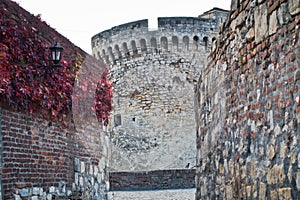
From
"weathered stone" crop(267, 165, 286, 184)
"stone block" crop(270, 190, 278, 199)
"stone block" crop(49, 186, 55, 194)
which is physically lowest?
"stone block" crop(49, 186, 55, 194)

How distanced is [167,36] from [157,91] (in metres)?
2.65

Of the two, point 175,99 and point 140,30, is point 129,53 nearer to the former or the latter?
point 140,30

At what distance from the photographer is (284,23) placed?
4.03 m

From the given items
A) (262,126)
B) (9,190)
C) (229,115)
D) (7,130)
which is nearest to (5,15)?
(7,130)

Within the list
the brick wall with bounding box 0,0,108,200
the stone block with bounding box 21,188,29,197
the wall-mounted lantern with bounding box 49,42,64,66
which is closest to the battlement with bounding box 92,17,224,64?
the brick wall with bounding box 0,0,108,200

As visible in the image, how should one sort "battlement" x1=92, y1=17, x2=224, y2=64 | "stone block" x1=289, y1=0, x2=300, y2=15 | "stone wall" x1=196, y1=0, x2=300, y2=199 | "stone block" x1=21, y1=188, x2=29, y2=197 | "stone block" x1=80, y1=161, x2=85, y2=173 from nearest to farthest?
1. "stone block" x1=289, y1=0, x2=300, y2=15
2. "stone wall" x1=196, y1=0, x2=300, y2=199
3. "stone block" x1=21, y1=188, x2=29, y2=197
4. "stone block" x1=80, y1=161, x2=85, y2=173
5. "battlement" x1=92, y1=17, x2=224, y2=64

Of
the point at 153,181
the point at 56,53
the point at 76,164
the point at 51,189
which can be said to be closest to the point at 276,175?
Answer: the point at 51,189

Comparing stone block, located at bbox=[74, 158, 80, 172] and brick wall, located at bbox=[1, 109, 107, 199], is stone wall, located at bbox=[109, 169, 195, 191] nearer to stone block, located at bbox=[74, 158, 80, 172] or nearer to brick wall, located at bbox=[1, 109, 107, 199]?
brick wall, located at bbox=[1, 109, 107, 199]

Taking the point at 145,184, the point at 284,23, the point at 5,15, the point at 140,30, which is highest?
the point at 140,30

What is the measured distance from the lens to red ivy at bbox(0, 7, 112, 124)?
606cm

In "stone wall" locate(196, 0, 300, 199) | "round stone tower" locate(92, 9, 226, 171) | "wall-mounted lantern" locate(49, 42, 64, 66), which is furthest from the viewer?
"round stone tower" locate(92, 9, 226, 171)

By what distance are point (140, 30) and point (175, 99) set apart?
3.70 metres

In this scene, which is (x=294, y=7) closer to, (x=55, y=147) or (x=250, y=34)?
(x=250, y=34)

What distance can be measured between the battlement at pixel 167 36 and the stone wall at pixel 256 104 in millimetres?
17820
